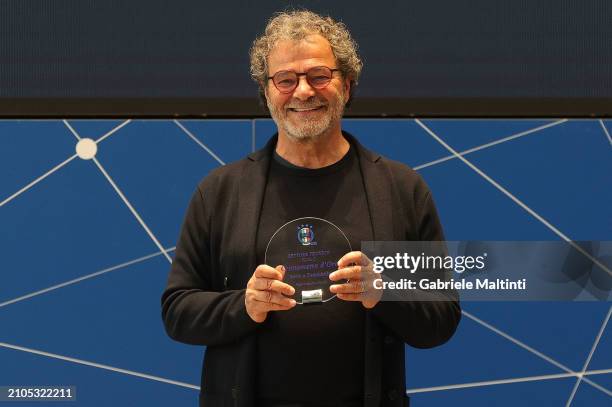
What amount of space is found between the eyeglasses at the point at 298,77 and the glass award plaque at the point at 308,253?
0.92ft

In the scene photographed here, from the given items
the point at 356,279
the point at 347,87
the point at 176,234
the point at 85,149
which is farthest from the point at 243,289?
the point at 85,149

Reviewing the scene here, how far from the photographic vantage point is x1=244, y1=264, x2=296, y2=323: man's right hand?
57.4 inches

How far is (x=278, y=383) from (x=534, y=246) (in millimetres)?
779

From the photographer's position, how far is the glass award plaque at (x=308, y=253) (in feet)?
5.13

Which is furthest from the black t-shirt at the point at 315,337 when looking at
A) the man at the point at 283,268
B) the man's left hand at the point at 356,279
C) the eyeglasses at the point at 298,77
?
the eyeglasses at the point at 298,77

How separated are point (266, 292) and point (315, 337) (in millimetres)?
179

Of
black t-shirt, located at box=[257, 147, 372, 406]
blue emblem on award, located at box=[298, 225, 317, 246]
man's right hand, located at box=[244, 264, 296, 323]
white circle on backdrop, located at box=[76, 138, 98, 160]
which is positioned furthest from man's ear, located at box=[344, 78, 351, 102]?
white circle on backdrop, located at box=[76, 138, 98, 160]

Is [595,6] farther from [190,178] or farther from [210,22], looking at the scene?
[190,178]

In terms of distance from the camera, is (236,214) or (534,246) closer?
(236,214)

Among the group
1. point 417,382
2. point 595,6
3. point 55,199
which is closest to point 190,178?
point 55,199

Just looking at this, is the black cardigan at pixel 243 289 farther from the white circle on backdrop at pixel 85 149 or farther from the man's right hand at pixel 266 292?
the white circle on backdrop at pixel 85 149

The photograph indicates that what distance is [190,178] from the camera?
91.9 inches

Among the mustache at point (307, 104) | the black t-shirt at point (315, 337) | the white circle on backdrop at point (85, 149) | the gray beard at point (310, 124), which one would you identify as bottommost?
the black t-shirt at point (315, 337)

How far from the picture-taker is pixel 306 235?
160 cm
